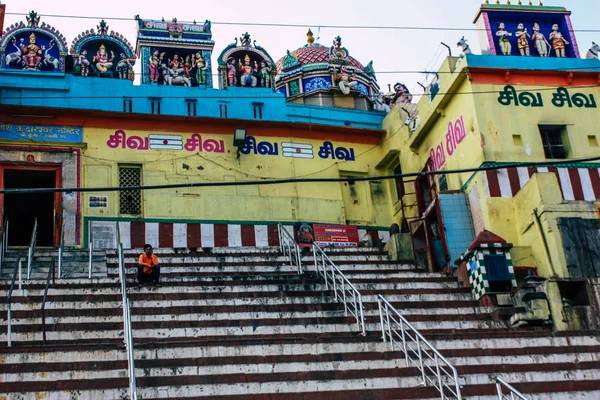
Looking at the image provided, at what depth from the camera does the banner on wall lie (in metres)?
22.8

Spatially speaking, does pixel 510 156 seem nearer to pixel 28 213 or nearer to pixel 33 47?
pixel 33 47

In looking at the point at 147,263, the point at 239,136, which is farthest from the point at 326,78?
the point at 147,263

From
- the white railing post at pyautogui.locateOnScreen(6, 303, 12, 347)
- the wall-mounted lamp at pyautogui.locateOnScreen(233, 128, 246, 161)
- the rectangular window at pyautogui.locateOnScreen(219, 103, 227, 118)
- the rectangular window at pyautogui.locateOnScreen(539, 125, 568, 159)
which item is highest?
the rectangular window at pyautogui.locateOnScreen(219, 103, 227, 118)

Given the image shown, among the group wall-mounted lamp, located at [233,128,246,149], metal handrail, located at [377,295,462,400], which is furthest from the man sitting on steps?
wall-mounted lamp, located at [233,128,246,149]

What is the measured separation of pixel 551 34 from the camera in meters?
23.6

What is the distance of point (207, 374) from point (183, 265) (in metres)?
6.08

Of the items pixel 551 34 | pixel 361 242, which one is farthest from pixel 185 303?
pixel 551 34

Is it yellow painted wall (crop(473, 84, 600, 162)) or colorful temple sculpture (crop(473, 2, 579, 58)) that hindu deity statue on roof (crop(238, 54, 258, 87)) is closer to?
colorful temple sculpture (crop(473, 2, 579, 58))

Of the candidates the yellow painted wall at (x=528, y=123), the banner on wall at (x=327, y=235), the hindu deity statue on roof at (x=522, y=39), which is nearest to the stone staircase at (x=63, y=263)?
the banner on wall at (x=327, y=235)

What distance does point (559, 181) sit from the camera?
20.6m

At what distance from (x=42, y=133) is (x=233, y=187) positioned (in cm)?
493

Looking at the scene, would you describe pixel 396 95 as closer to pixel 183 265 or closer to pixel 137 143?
pixel 137 143

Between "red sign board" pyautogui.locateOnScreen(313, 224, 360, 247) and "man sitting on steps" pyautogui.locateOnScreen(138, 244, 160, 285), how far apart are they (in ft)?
22.8

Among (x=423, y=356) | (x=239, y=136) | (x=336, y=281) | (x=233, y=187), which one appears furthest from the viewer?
(x=233, y=187)
